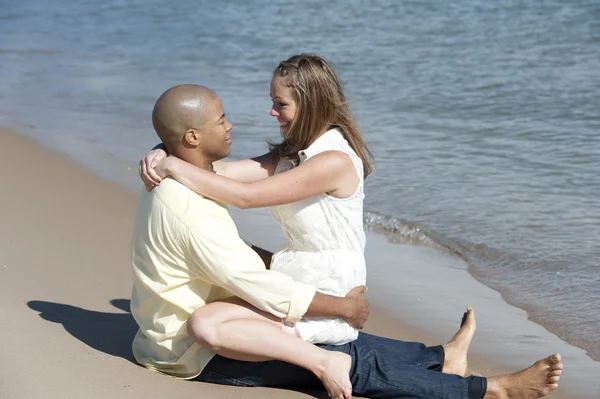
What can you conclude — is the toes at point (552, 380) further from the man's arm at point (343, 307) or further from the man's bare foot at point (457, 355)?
the man's arm at point (343, 307)

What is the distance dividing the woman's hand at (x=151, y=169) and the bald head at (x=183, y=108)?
0.10 m

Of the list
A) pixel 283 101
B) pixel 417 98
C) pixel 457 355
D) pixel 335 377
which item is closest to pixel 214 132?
pixel 283 101

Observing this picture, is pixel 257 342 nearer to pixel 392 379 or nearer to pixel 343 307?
pixel 343 307

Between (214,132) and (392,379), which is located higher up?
(214,132)

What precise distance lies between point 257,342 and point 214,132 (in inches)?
31.6

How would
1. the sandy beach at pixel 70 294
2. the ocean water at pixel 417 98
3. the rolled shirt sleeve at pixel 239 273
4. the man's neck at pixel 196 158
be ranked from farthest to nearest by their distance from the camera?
the ocean water at pixel 417 98
the man's neck at pixel 196 158
the sandy beach at pixel 70 294
the rolled shirt sleeve at pixel 239 273

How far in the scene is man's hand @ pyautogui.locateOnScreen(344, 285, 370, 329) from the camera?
371cm

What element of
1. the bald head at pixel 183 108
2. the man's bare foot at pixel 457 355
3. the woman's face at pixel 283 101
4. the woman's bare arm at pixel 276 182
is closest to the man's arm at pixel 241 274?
the woman's bare arm at pixel 276 182

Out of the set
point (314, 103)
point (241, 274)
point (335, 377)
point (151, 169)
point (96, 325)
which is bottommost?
point (96, 325)

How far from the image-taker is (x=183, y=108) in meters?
3.59

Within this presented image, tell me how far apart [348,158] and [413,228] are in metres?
2.42

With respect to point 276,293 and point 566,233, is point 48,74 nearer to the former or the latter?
point 566,233

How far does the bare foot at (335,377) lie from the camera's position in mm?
3543

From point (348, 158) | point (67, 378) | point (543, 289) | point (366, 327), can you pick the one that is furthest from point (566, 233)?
point (67, 378)
